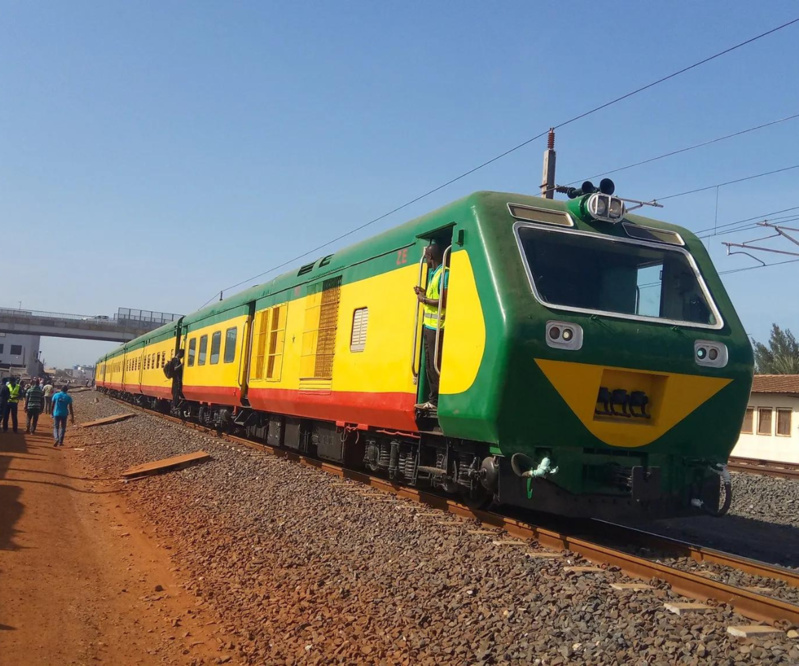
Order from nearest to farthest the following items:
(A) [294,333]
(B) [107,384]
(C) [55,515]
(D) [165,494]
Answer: (C) [55,515] < (D) [165,494] < (A) [294,333] < (B) [107,384]

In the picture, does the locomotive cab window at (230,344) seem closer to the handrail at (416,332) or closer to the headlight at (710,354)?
the handrail at (416,332)

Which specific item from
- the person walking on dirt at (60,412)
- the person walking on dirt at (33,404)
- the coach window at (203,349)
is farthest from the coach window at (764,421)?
the person walking on dirt at (33,404)

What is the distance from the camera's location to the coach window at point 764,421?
2298 centimetres

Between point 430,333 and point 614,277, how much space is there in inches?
73.6

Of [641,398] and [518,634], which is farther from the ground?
[641,398]

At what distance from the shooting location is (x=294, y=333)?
486 inches

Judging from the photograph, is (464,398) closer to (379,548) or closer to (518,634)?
(379,548)

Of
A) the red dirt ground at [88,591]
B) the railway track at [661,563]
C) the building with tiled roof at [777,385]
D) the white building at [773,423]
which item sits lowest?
the red dirt ground at [88,591]

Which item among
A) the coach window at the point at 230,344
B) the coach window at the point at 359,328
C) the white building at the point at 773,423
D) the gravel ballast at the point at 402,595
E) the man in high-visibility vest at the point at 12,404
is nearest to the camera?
the gravel ballast at the point at 402,595

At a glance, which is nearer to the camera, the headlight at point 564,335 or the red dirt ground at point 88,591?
the red dirt ground at point 88,591

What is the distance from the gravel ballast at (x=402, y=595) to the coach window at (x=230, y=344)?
23.3 feet

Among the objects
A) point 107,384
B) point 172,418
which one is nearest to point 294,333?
point 172,418

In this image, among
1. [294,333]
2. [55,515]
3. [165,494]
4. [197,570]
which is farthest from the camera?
[294,333]

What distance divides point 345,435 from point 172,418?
1659cm
